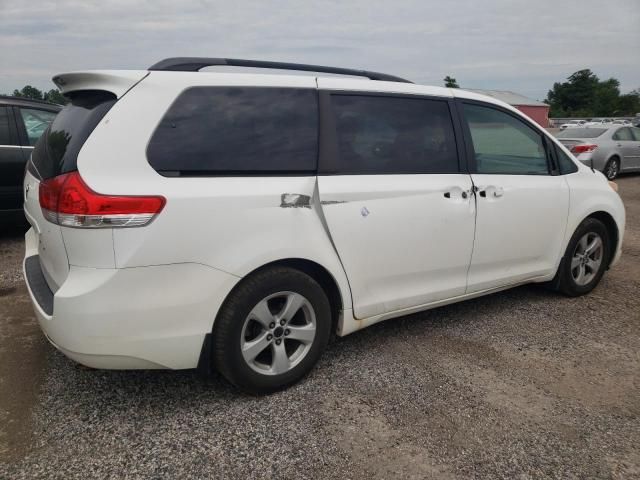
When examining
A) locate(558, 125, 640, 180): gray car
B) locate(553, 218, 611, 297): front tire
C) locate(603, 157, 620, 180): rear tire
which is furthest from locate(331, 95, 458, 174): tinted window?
locate(603, 157, 620, 180): rear tire

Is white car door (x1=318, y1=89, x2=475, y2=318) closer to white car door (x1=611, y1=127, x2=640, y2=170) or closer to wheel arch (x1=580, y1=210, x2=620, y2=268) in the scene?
wheel arch (x1=580, y1=210, x2=620, y2=268)

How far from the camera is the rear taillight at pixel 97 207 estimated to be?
7.50 feet

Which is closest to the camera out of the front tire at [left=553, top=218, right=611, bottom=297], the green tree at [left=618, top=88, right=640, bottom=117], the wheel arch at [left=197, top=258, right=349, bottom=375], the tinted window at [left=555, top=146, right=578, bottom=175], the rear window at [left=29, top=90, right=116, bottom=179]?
the rear window at [left=29, top=90, right=116, bottom=179]

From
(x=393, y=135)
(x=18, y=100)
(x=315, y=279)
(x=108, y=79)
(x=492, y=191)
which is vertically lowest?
(x=315, y=279)

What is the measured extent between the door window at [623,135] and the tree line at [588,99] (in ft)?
295

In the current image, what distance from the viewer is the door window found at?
13483 mm

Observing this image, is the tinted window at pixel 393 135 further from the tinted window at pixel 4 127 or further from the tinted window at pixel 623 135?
the tinted window at pixel 623 135

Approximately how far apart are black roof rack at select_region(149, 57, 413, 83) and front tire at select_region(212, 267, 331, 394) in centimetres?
110

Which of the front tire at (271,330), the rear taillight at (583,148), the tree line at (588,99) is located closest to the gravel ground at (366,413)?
the front tire at (271,330)

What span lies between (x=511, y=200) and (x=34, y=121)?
205 inches

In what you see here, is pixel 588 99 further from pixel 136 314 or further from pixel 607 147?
pixel 136 314

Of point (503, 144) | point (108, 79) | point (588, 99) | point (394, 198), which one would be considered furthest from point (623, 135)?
point (588, 99)

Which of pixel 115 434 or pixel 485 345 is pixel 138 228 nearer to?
pixel 115 434

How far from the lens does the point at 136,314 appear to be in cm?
238
